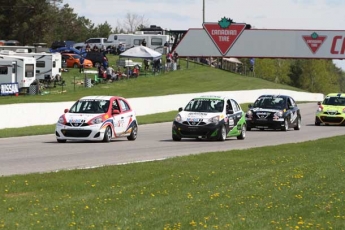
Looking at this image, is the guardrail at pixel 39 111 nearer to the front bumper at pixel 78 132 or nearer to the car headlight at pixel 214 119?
the front bumper at pixel 78 132

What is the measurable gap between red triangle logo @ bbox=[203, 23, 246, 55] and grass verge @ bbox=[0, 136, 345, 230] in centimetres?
2987

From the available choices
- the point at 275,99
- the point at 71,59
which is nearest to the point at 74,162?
the point at 275,99

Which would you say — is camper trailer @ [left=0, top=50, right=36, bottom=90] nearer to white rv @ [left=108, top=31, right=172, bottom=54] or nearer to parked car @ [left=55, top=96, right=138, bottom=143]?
white rv @ [left=108, top=31, right=172, bottom=54]

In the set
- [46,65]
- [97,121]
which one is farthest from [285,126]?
[46,65]

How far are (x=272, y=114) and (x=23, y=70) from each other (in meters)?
23.0

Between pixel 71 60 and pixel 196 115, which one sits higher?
pixel 196 115

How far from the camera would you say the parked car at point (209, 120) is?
2727 centimetres

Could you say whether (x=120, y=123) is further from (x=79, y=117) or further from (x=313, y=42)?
(x=313, y=42)

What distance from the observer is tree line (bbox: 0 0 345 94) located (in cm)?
9256

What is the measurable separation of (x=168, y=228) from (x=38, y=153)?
11822 mm

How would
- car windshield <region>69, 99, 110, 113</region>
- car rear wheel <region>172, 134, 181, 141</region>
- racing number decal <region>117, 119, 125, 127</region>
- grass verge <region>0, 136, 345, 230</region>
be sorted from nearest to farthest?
grass verge <region>0, 136, 345, 230</region> < car windshield <region>69, 99, 110, 113</region> < racing number decal <region>117, 119, 125, 127</region> < car rear wheel <region>172, 134, 181, 141</region>

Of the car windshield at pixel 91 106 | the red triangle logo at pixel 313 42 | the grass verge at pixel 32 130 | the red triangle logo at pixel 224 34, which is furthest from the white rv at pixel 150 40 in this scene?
the car windshield at pixel 91 106

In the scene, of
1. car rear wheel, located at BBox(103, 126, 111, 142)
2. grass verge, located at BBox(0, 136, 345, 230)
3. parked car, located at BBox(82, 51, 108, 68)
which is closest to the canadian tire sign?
parked car, located at BBox(82, 51, 108, 68)

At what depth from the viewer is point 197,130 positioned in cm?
2720
